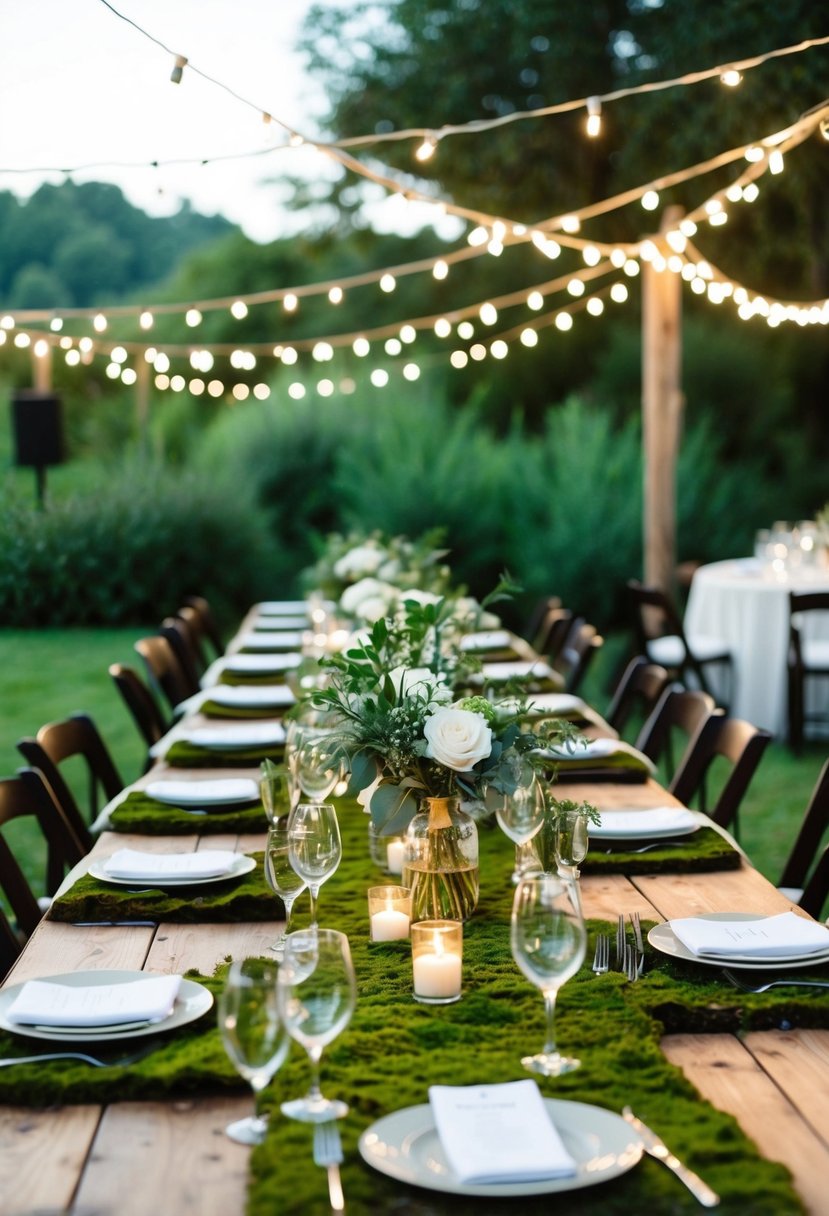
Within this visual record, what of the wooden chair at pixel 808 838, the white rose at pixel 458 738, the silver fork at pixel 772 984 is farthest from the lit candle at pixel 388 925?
the wooden chair at pixel 808 838

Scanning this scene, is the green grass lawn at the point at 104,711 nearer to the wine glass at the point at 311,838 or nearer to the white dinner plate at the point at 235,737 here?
the white dinner plate at the point at 235,737

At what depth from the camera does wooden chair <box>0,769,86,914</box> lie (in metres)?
2.65

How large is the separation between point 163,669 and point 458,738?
9.84 feet

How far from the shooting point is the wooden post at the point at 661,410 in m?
7.92

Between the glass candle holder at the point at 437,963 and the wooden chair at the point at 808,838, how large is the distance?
127 cm

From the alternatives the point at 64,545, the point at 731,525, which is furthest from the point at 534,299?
the point at 731,525

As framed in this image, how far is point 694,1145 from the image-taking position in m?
1.47

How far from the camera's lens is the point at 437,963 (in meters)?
1.87

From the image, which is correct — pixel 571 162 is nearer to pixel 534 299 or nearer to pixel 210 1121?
pixel 534 299

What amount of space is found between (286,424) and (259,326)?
Answer: 9.69 m

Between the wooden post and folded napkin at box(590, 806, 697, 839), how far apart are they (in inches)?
217

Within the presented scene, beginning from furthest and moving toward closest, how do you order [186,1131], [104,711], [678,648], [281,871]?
[104,711] → [678,648] → [281,871] → [186,1131]

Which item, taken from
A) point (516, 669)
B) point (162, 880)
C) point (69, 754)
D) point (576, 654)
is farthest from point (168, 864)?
point (576, 654)

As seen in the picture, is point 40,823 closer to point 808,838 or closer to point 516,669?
point 808,838
